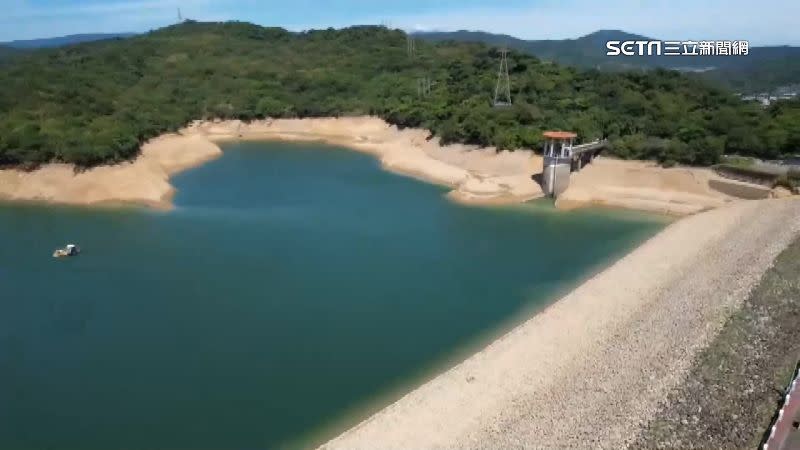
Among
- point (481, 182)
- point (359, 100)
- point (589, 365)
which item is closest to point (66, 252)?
point (481, 182)

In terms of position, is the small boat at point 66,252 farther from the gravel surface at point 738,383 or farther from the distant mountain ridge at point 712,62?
the distant mountain ridge at point 712,62

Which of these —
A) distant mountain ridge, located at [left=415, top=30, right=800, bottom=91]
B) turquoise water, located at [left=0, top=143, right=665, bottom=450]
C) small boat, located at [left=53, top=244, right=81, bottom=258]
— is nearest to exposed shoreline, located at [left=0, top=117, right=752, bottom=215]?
turquoise water, located at [left=0, top=143, right=665, bottom=450]

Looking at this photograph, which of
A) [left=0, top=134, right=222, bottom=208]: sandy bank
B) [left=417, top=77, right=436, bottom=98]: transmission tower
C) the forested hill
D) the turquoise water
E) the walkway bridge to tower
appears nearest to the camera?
the turquoise water

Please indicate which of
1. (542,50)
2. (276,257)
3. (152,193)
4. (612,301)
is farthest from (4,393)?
(542,50)

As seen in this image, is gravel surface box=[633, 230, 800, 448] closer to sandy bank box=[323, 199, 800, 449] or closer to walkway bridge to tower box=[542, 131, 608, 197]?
sandy bank box=[323, 199, 800, 449]

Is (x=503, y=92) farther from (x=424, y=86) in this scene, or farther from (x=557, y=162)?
(x=557, y=162)

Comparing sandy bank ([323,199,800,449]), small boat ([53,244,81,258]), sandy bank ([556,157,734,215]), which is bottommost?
sandy bank ([323,199,800,449])
